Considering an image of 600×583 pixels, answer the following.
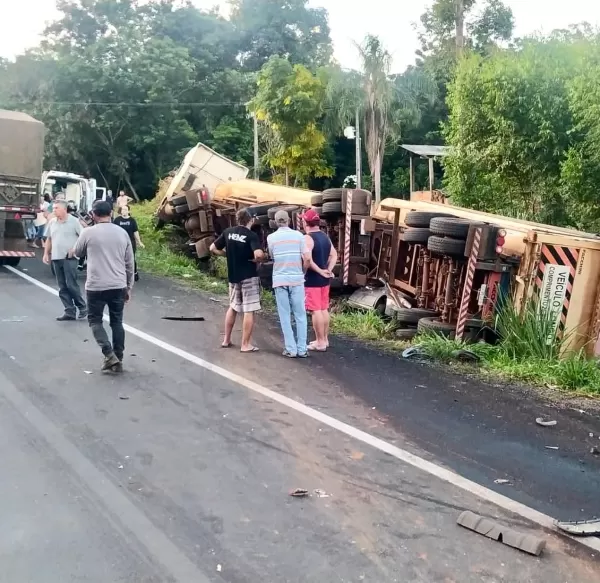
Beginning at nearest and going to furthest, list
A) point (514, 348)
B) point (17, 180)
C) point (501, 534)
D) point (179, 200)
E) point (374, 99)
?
point (501, 534) < point (514, 348) < point (17, 180) < point (179, 200) < point (374, 99)

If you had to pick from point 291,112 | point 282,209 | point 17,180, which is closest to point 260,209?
point 282,209

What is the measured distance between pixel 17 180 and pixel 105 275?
9160mm

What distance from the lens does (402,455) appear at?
5398 mm

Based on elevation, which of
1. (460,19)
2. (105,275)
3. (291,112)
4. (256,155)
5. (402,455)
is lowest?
(402,455)

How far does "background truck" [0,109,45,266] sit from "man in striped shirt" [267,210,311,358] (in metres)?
8.26

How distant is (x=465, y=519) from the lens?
432cm

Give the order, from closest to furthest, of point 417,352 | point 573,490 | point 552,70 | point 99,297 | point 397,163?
point 573,490 < point 99,297 < point 417,352 < point 552,70 < point 397,163

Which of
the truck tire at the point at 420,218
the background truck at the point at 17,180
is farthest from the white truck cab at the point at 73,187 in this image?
the truck tire at the point at 420,218

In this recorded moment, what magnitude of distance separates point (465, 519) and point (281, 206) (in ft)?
31.6

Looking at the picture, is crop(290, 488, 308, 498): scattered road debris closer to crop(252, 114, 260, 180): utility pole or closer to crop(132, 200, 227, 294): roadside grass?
crop(132, 200, 227, 294): roadside grass

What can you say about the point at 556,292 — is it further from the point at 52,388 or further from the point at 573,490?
the point at 52,388

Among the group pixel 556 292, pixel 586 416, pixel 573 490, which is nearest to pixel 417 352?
pixel 556 292

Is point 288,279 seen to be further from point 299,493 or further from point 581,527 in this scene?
point 581,527

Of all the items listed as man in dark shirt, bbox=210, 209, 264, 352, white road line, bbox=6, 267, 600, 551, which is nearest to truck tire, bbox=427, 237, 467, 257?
man in dark shirt, bbox=210, 209, 264, 352
